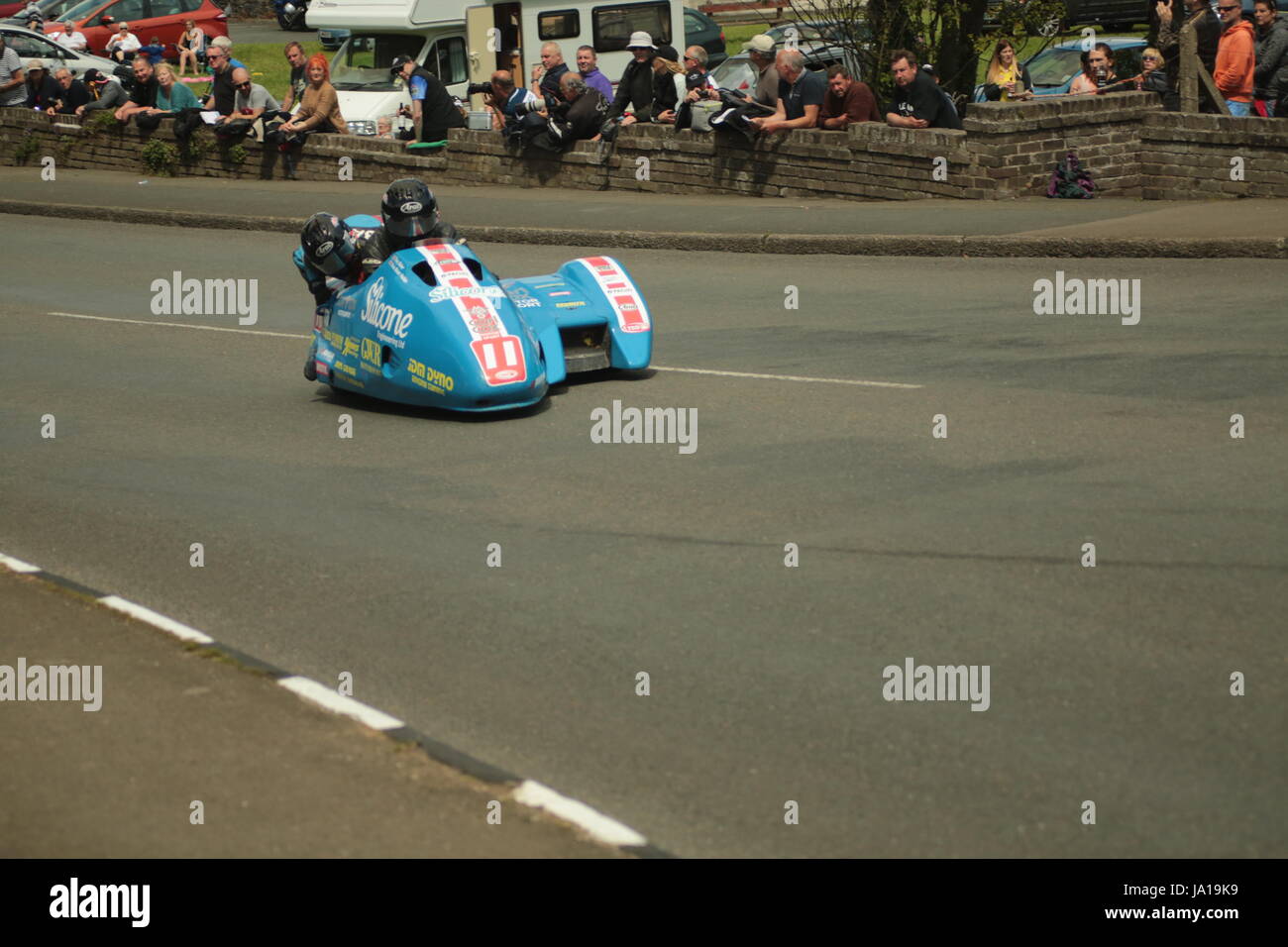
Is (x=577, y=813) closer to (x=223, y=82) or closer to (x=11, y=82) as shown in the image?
A: (x=223, y=82)

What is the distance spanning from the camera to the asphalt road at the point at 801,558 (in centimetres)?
524

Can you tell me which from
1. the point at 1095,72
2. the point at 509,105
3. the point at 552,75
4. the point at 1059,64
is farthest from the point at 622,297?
the point at 1059,64

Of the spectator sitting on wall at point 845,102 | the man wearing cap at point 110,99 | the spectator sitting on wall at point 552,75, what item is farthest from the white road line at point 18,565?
the man wearing cap at point 110,99

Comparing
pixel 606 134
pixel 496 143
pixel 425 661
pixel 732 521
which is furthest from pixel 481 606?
pixel 496 143

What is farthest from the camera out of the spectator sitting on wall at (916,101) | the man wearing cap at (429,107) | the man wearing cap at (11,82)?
the man wearing cap at (11,82)

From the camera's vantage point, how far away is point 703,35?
35.5m

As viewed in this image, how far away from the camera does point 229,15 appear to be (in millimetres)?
56719

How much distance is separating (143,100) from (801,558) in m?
22.8

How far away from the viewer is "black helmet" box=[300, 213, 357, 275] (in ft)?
37.0

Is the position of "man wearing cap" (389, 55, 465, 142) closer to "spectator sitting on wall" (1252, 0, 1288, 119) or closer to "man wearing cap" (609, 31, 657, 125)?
"man wearing cap" (609, 31, 657, 125)

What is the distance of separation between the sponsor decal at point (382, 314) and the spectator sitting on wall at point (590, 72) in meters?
12.0

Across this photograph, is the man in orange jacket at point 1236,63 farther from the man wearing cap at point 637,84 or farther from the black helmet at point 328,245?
the black helmet at point 328,245
